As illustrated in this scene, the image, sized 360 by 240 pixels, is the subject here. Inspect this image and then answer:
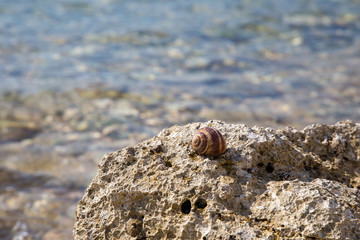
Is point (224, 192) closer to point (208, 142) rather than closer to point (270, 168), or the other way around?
point (208, 142)

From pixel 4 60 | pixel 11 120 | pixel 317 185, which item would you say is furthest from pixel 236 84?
pixel 317 185

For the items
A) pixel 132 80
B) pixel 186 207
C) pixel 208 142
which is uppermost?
pixel 208 142

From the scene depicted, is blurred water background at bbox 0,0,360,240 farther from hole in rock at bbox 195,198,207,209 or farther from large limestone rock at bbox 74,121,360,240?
hole in rock at bbox 195,198,207,209

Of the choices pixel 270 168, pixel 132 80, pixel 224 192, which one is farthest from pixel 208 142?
pixel 132 80

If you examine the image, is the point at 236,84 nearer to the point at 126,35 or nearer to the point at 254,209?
the point at 126,35

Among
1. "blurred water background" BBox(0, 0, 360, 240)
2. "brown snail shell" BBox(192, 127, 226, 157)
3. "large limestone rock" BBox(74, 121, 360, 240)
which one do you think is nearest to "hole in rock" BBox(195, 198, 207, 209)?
"large limestone rock" BBox(74, 121, 360, 240)
